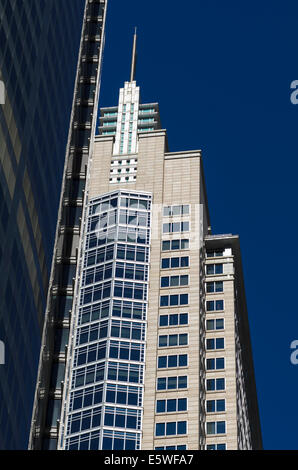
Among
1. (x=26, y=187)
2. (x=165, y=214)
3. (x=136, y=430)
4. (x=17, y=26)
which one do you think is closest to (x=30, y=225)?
(x=26, y=187)

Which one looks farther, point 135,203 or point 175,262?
point 135,203

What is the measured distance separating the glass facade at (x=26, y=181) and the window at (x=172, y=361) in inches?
2384

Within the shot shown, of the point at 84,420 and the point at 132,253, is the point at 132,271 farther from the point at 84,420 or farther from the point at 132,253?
the point at 84,420

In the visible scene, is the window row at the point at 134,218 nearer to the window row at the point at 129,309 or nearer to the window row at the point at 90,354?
the window row at the point at 129,309

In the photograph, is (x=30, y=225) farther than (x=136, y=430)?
No

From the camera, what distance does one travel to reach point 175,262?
15825 cm

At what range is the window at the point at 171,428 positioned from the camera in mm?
137125

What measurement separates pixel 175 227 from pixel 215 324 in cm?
1783

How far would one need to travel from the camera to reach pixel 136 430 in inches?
5428

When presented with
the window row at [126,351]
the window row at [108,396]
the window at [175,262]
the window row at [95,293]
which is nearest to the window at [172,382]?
the window row at [108,396]

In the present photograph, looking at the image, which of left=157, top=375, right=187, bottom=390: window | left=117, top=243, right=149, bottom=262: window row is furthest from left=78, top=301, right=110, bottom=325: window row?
left=157, top=375, right=187, bottom=390: window

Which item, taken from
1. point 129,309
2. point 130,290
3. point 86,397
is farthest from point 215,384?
point 86,397
